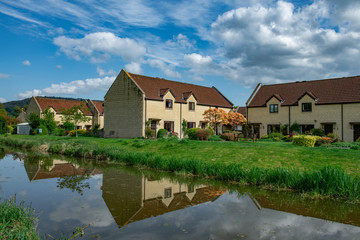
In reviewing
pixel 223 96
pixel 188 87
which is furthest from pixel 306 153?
pixel 223 96

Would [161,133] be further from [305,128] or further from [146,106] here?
[305,128]

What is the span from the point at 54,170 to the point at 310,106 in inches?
1123

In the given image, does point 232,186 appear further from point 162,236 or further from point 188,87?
point 188,87

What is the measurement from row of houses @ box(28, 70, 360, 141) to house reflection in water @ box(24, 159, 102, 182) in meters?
14.8

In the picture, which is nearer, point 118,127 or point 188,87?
point 118,127

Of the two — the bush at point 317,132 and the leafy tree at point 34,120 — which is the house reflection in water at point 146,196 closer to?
the bush at point 317,132

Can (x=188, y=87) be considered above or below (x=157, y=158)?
above

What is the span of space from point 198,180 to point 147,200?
3877mm

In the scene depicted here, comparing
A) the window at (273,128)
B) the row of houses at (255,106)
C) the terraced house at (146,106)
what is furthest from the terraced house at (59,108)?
the window at (273,128)

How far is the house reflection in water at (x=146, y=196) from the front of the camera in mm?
8492

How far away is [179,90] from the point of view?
39375 mm

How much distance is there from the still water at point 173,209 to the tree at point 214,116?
23.8 m

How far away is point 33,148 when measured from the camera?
27422 mm

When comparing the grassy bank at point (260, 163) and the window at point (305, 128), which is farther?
the window at point (305, 128)
